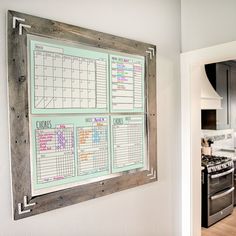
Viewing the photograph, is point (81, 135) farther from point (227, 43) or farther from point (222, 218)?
point (222, 218)

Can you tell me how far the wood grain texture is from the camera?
288 centimetres

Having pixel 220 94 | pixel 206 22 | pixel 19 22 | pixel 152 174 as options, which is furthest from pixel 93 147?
pixel 220 94

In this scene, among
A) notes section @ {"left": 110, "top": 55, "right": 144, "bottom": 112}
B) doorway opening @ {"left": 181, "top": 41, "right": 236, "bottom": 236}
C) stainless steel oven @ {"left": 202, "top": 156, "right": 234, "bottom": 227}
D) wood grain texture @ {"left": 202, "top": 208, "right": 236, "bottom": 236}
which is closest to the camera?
notes section @ {"left": 110, "top": 55, "right": 144, "bottom": 112}

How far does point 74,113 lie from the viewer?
123cm

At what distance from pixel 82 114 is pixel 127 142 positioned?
366 mm

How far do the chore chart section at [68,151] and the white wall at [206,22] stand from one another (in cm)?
94

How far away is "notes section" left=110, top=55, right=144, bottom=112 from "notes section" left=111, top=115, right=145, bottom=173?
0.24ft

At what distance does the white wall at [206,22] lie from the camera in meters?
1.52

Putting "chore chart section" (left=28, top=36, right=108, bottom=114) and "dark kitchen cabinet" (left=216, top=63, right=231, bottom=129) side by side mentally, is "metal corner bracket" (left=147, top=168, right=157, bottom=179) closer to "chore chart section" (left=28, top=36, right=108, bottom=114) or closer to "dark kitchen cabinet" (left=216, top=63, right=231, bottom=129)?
"chore chart section" (left=28, top=36, right=108, bottom=114)

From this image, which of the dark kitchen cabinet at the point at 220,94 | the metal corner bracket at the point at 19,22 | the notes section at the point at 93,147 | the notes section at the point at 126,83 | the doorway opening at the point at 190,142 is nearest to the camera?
the metal corner bracket at the point at 19,22

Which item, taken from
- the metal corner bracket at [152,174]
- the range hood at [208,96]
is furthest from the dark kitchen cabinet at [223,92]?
the metal corner bracket at [152,174]

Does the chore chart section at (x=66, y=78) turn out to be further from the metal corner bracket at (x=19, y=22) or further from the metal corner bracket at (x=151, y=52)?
the metal corner bracket at (x=151, y=52)

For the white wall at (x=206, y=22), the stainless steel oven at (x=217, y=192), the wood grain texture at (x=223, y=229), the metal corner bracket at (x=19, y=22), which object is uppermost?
the white wall at (x=206, y=22)

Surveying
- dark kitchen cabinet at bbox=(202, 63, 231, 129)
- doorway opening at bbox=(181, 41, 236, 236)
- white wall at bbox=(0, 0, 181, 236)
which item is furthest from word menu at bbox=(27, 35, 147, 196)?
dark kitchen cabinet at bbox=(202, 63, 231, 129)
